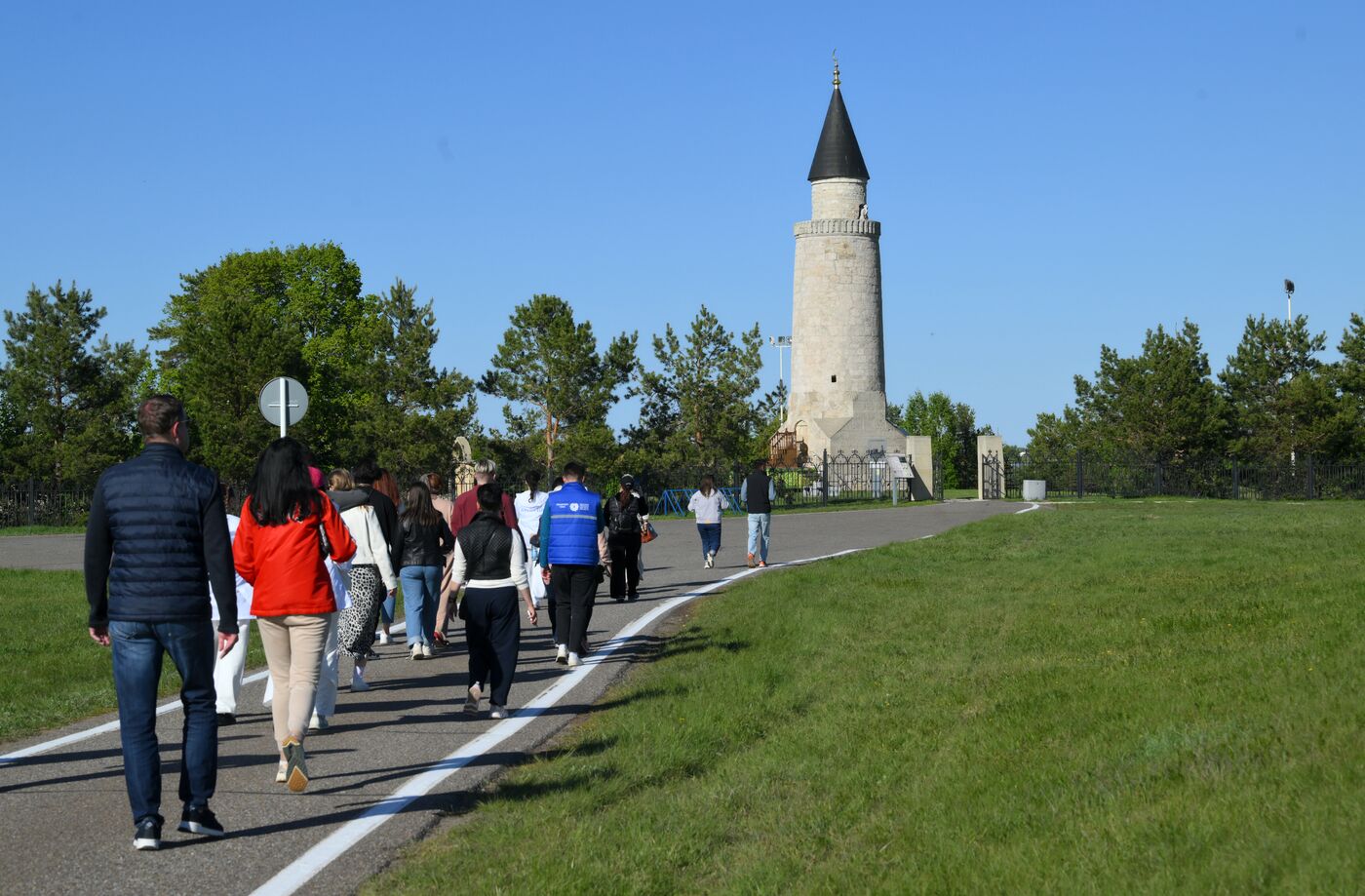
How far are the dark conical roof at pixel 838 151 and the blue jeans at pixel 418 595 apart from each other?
182 feet

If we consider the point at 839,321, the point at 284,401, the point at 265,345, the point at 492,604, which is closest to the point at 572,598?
the point at 492,604

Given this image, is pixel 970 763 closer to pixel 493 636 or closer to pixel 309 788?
pixel 309 788

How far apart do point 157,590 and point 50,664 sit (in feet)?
26.6

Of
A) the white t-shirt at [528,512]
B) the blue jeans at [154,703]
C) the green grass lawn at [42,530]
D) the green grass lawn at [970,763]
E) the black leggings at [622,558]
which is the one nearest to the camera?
the green grass lawn at [970,763]

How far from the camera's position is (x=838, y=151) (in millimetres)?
67000

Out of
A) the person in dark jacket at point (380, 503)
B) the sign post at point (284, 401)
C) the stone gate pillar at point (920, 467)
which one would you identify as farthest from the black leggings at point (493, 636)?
the stone gate pillar at point (920, 467)

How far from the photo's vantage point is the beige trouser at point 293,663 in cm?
757

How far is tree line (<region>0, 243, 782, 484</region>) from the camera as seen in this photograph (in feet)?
181

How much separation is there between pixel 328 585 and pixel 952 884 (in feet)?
12.1

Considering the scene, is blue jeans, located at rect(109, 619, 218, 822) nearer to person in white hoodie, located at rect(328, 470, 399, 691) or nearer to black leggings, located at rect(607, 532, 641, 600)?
person in white hoodie, located at rect(328, 470, 399, 691)

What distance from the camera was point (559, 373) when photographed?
58094 mm

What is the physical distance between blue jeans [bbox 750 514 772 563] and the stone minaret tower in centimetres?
4159

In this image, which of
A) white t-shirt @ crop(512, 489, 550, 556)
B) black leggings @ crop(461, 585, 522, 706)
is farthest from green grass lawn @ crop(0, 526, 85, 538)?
black leggings @ crop(461, 585, 522, 706)

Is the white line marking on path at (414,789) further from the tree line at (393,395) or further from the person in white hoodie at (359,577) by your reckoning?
the tree line at (393,395)
